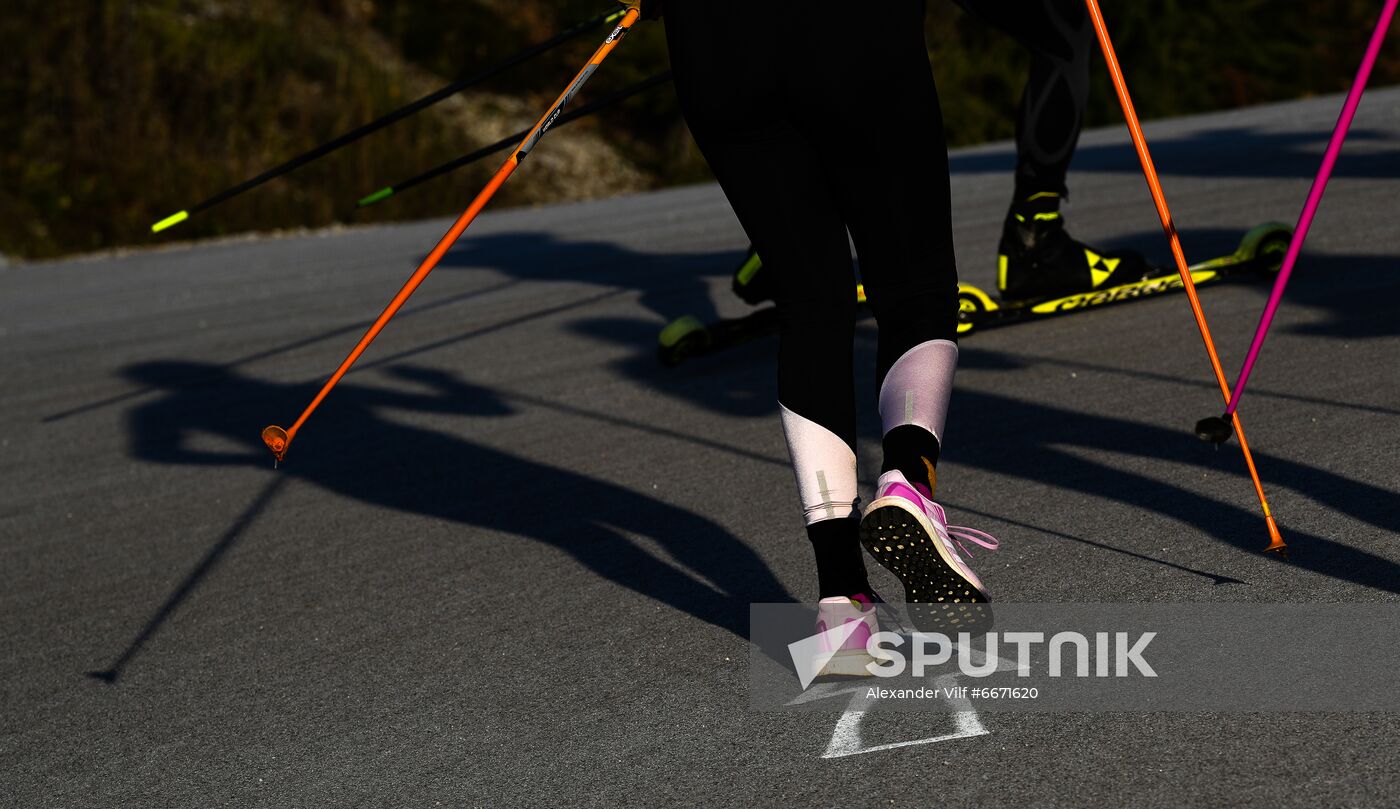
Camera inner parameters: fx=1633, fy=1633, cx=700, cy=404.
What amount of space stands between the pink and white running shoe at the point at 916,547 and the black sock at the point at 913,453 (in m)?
0.05

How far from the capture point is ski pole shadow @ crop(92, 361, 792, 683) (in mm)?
4109

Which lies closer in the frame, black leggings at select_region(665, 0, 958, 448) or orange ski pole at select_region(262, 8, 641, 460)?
black leggings at select_region(665, 0, 958, 448)

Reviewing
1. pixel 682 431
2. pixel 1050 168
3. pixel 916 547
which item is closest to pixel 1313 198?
pixel 916 547

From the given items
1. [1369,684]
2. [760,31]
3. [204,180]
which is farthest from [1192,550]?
[204,180]

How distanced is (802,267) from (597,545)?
5.04 feet

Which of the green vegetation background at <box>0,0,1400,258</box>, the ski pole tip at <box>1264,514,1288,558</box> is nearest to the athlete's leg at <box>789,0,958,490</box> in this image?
the ski pole tip at <box>1264,514,1288,558</box>

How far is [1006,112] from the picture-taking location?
2250cm

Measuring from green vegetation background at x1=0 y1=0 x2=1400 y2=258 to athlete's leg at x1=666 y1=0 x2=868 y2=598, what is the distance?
47.2 feet

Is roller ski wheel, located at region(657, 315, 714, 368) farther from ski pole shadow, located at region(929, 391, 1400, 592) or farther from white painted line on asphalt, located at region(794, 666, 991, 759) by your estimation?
white painted line on asphalt, located at region(794, 666, 991, 759)

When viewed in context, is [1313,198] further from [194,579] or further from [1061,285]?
A: [194,579]

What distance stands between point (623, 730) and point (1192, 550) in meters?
1.42

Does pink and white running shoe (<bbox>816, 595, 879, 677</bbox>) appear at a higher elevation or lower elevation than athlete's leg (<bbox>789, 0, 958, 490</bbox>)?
lower

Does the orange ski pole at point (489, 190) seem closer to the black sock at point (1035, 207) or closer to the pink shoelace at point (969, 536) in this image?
the pink shoelace at point (969, 536)

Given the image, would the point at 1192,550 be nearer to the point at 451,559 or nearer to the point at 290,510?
the point at 451,559
